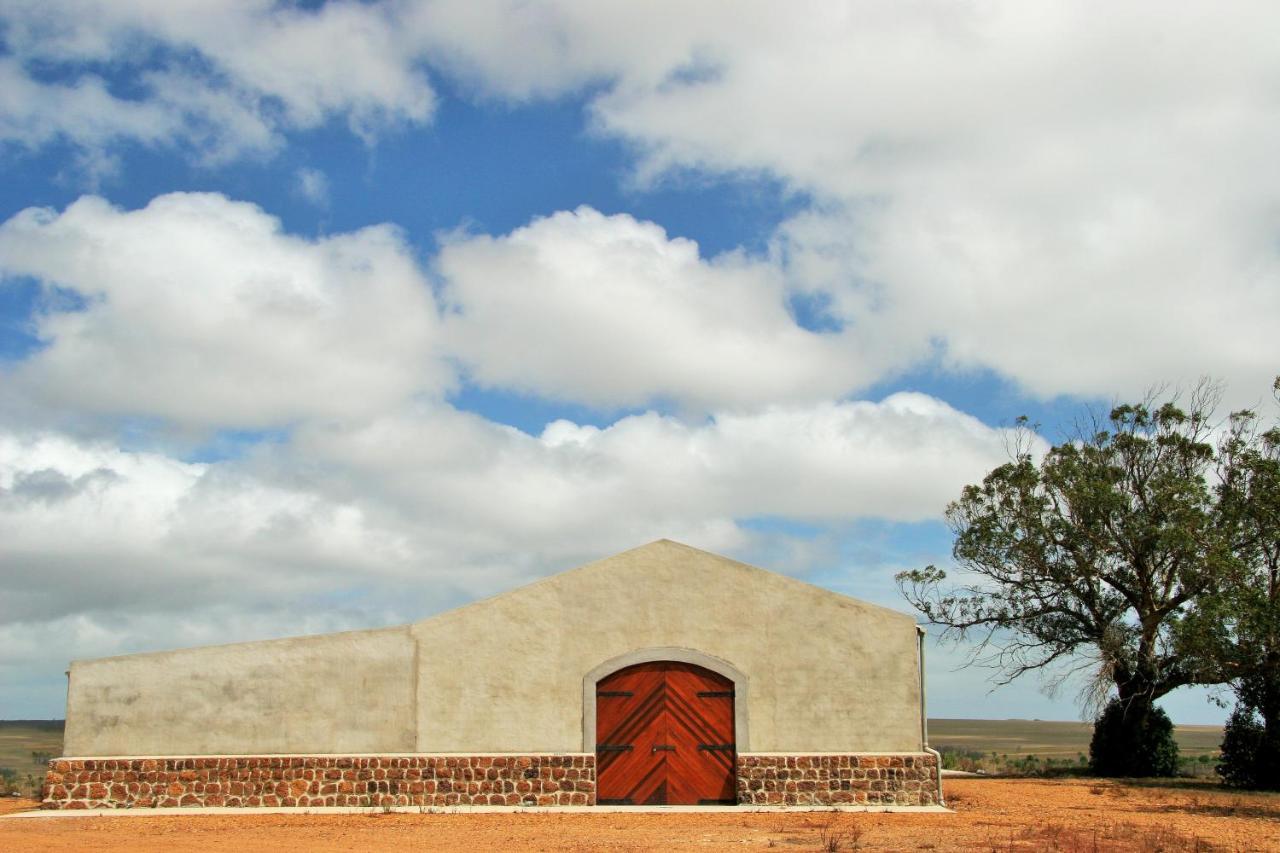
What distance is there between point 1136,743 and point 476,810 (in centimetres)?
1824

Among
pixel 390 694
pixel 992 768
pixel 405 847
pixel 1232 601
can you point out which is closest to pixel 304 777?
pixel 390 694

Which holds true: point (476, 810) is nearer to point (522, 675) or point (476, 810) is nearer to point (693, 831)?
point (522, 675)

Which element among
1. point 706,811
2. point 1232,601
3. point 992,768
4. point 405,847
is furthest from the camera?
point 992,768

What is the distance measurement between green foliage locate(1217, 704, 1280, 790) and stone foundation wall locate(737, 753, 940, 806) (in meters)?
11.2

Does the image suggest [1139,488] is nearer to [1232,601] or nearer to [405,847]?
[1232,601]

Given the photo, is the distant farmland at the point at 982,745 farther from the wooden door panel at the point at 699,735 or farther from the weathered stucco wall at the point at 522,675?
the wooden door panel at the point at 699,735

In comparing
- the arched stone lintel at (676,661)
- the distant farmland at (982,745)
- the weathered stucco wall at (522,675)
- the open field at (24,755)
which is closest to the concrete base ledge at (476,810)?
the weathered stucco wall at (522,675)

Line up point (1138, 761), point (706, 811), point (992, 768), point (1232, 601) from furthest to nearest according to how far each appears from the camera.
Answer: point (992, 768), point (1138, 761), point (1232, 601), point (706, 811)

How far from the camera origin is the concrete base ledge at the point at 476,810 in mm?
21641

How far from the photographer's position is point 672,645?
23.0 meters

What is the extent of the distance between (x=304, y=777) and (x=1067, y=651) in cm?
2017

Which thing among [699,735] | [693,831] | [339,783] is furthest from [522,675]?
[693,831]

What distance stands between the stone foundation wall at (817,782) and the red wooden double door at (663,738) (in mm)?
361

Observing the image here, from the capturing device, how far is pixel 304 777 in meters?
22.3
